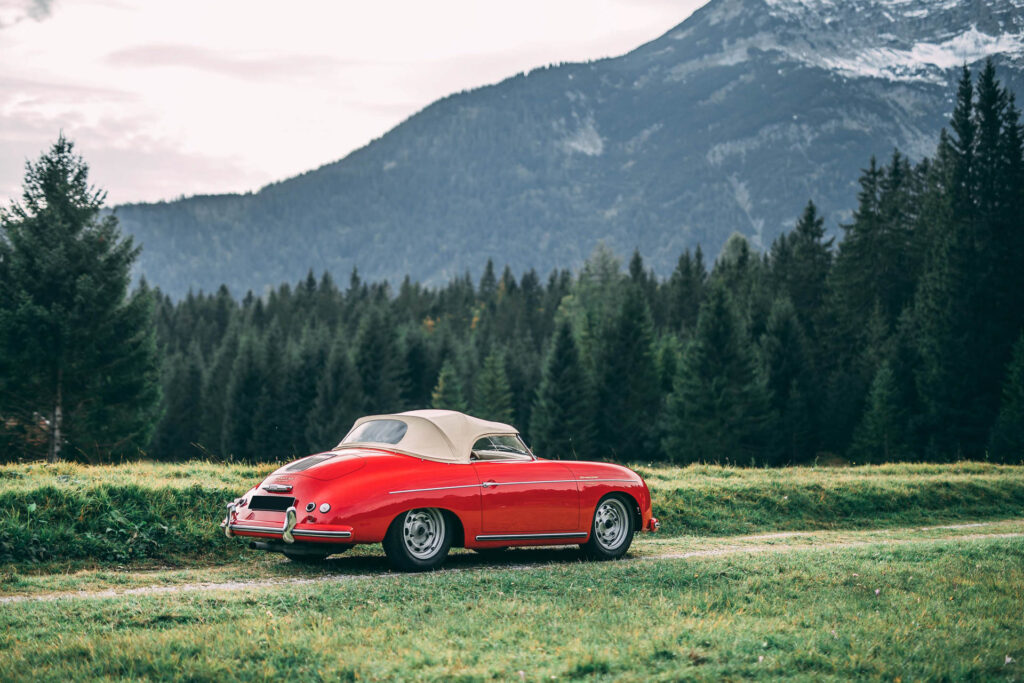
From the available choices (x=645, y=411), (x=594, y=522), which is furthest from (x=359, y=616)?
(x=645, y=411)

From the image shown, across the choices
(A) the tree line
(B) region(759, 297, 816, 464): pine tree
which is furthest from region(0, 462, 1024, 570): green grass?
(B) region(759, 297, 816, 464): pine tree

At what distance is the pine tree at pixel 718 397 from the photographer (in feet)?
200

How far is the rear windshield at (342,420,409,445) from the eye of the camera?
1103cm

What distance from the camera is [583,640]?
7.29 m

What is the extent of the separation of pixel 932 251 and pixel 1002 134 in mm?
8076

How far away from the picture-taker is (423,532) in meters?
10.5

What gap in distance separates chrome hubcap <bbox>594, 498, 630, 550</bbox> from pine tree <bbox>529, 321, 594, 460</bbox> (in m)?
53.2

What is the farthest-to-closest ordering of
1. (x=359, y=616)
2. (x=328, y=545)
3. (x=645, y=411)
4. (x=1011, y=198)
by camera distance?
(x=645, y=411)
(x=1011, y=198)
(x=328, y=545)
(x=359, y=616)

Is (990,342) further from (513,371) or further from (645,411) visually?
(513,371)

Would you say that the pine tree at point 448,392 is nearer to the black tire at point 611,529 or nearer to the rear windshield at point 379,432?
the black tire at point 611,529

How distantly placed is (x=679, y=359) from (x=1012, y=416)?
25.6 metres

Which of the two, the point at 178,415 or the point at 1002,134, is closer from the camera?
the point at 1002,134

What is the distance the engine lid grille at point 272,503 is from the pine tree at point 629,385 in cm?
5942

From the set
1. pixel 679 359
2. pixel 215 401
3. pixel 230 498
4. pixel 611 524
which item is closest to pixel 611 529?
pixel 611 524
